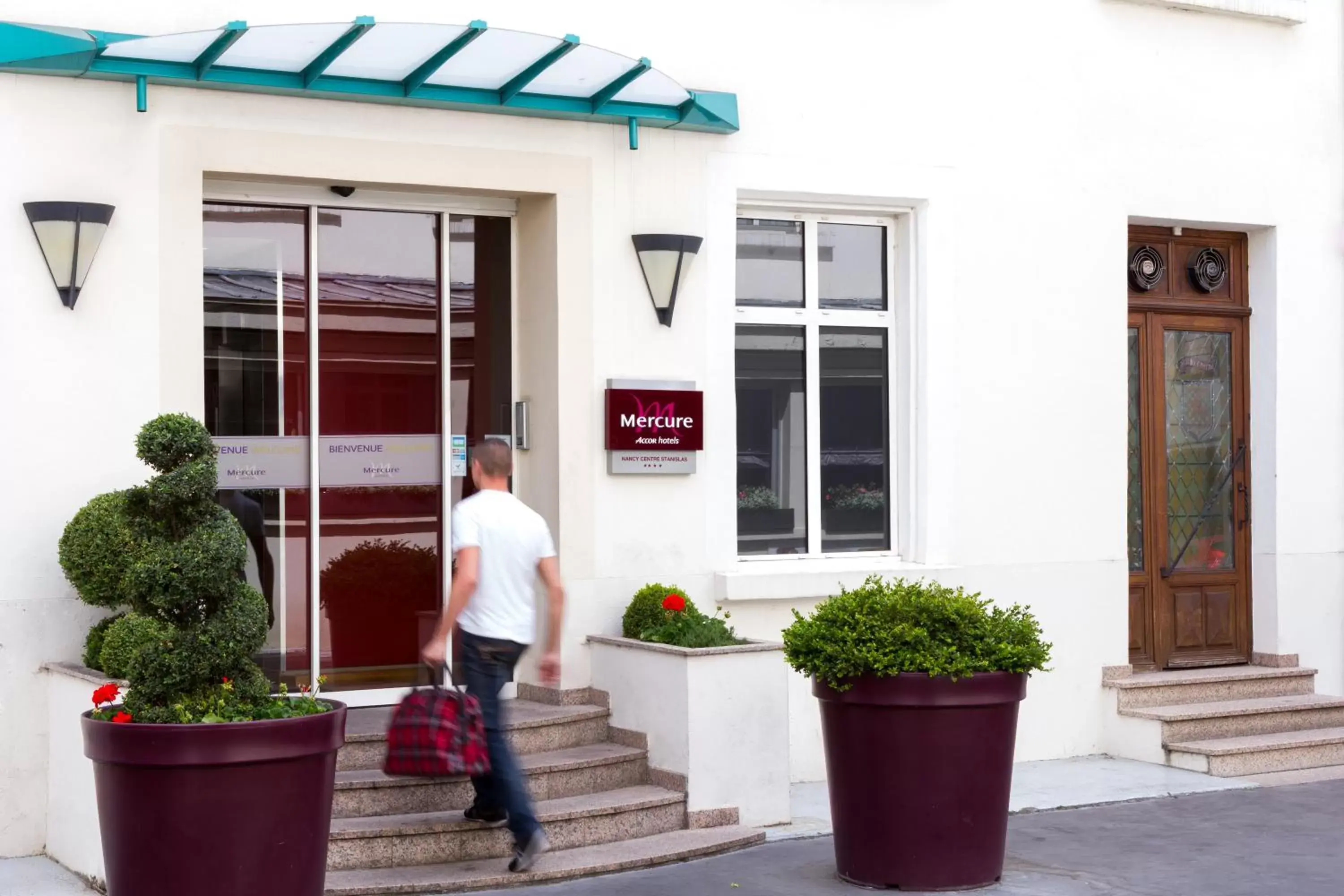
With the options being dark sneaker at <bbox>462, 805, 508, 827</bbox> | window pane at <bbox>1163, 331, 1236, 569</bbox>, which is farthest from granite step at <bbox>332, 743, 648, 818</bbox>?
window pane at <bbox>1163, 331, 1236, 569</bbox>

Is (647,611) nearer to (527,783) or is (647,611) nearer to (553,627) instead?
(527,783)

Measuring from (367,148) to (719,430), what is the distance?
2443 millimetres

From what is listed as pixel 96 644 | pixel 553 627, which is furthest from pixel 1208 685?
pixel 96 644

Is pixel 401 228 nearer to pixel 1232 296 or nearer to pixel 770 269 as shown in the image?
pixel 770 269

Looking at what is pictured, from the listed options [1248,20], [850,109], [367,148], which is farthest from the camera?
[1248,20]

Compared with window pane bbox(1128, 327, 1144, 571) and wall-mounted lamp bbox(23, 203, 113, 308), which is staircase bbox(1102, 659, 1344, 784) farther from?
wall-mounted lamp bbox(23, 203, 113, 308)

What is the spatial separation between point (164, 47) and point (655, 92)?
2.48 meters

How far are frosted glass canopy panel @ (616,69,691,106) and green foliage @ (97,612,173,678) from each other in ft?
11.8

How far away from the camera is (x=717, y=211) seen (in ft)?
30.9

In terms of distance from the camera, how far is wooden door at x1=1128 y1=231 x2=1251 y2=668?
11086 millimetres

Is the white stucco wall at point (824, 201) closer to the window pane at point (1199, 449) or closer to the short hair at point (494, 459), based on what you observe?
the window pane at point (1199, 449)

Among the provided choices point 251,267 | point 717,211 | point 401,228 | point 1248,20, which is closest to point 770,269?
point 717,211

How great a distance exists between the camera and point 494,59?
8211mm

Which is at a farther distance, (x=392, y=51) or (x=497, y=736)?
(x=392, y=51)
